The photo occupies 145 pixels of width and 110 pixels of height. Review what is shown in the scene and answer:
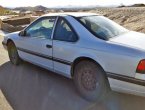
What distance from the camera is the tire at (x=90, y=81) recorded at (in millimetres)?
4637

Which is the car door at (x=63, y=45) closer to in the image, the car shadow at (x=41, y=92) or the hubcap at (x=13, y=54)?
the car shadow at (x=41, y=92)

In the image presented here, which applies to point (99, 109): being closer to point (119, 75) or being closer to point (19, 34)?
point (119, 75)

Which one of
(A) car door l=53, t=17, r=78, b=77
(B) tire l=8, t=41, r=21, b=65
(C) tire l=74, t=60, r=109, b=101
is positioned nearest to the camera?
(C) tire l=74, t=60, r=109, b=101

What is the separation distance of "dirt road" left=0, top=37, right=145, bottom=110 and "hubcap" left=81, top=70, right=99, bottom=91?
0.27 meters

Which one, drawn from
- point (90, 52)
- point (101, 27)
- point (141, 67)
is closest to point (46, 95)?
point (90, 52)

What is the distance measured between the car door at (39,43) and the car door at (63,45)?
0.19 meters

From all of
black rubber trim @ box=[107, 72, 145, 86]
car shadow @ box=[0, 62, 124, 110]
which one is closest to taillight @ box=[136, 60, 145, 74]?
black rubber trim @ box=[107, 72, 145, 86]

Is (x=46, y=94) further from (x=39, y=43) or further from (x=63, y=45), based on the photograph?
(x=39, y=43)

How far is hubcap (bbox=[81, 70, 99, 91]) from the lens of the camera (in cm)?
479

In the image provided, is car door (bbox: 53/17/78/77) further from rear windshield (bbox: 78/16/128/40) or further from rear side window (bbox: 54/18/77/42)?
rear windshield (bbox: 78/16/128/40)

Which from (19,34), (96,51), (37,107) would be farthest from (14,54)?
(96,51)

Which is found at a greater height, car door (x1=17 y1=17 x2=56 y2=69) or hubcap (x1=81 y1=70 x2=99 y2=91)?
car door (x1=17 y1=17 x2=56 y2=69)

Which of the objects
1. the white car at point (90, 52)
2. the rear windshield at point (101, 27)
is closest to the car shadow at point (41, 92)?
the white car at point (90, 52)

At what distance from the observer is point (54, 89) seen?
551 centimetres
